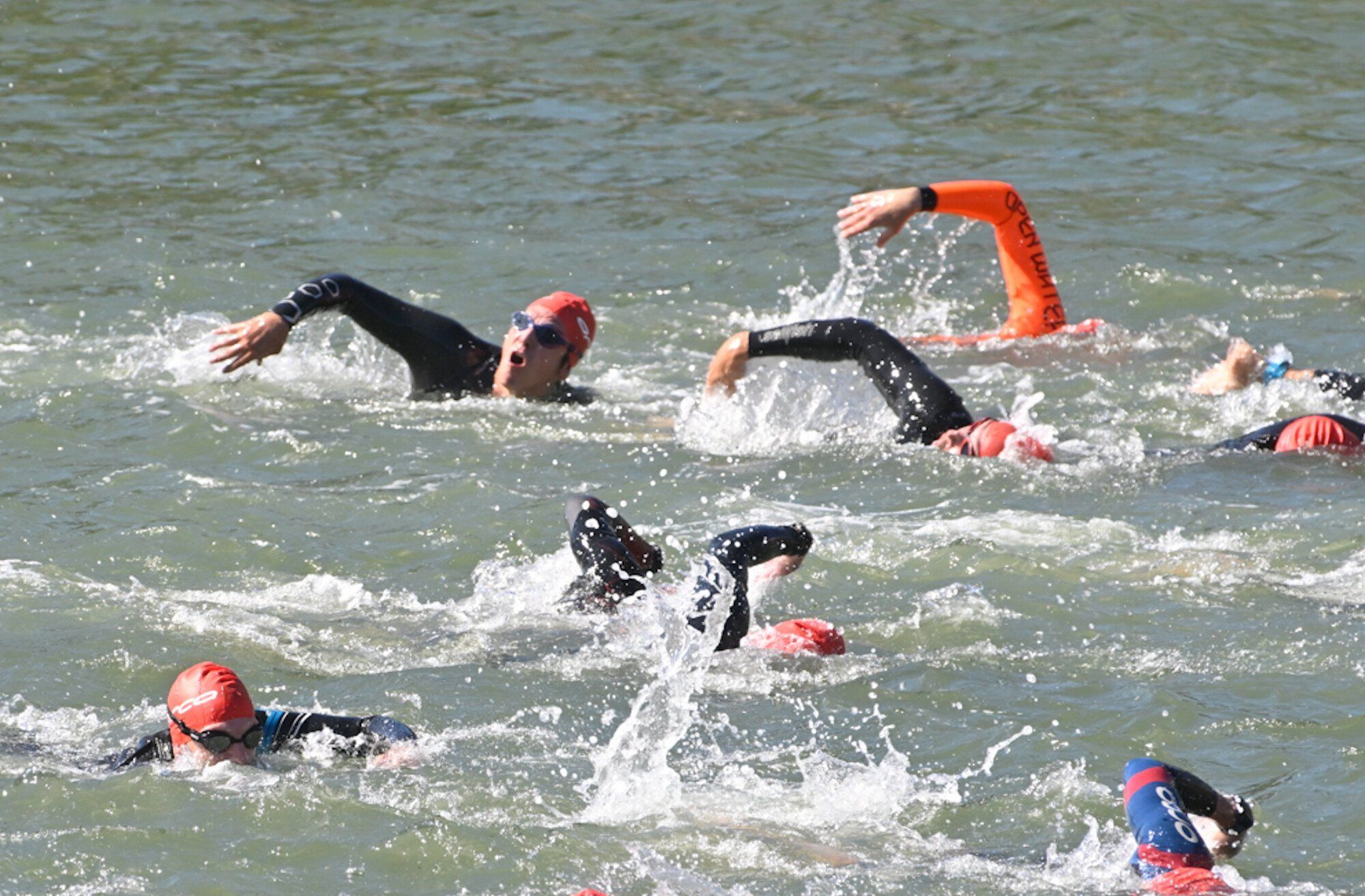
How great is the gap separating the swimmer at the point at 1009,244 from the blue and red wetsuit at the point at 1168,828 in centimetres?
532

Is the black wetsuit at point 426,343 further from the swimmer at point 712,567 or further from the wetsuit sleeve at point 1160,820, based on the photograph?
the wetsuit sleeve at point 1160,820

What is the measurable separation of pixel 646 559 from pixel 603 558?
0.91 feet

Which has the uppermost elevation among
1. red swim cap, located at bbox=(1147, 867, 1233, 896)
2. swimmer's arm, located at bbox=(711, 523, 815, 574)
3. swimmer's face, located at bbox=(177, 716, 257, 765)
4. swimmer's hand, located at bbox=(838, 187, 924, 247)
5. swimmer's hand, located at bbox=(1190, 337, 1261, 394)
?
swimmer's hand, located at bbox=(838, 187, 924, 247)

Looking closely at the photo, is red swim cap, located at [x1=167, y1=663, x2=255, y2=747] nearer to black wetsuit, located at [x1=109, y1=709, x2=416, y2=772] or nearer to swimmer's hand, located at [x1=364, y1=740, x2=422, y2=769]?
black wetsuit, located at [x1=109, y1=709, x2=416, y2=772]

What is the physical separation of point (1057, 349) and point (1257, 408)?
157 cm

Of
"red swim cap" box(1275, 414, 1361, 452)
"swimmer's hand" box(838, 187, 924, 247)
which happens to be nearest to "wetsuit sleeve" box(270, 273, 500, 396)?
"swimmer's hand" box(838, 187, 924, 247)

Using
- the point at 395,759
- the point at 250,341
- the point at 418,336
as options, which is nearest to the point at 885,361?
the point at 418,336

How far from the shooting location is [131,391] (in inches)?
446

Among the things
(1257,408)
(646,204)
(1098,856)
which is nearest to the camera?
(1098,856)

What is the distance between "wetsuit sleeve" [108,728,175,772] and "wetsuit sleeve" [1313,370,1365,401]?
7.00 metres

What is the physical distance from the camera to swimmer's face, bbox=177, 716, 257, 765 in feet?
20.9

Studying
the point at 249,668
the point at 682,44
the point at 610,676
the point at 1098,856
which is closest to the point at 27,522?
the point at 249,668

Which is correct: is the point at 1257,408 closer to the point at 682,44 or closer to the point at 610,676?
the point at 610,676

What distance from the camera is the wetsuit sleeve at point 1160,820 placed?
529 centimetres
